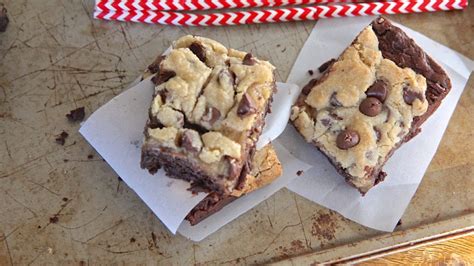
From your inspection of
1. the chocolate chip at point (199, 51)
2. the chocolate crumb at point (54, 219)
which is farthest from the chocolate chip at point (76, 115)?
the chocolate chip at point (199, 51)

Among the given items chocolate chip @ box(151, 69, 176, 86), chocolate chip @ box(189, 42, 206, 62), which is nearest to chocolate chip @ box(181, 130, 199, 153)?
chocolate chip @ box(151, 69, 176, 86)

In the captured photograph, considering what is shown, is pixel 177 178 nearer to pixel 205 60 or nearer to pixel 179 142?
pixel 179 142

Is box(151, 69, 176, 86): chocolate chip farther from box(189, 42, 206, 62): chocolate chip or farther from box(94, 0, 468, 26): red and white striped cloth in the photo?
box(94, 0, 468, 26): red and white striped cloth

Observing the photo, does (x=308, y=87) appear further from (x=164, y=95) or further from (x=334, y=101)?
(x=164, y=95)

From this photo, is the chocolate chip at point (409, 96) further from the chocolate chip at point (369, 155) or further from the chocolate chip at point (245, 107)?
the chocolate chip at point (245, 107)

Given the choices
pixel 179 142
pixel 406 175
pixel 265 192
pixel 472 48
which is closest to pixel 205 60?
pixel 179 142

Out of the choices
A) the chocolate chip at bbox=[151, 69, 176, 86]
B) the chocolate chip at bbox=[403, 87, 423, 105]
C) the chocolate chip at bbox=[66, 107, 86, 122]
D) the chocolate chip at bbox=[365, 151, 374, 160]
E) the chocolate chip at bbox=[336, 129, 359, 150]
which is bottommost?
the chocolate chip at bbox=[66, 107, 86, 122]

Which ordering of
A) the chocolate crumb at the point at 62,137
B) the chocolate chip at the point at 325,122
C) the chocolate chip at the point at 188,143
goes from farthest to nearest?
the chocolate crumb at the point at 62,137, the chocolate chip at the point at 325,122, the chocolate chip at the point at 188,143
